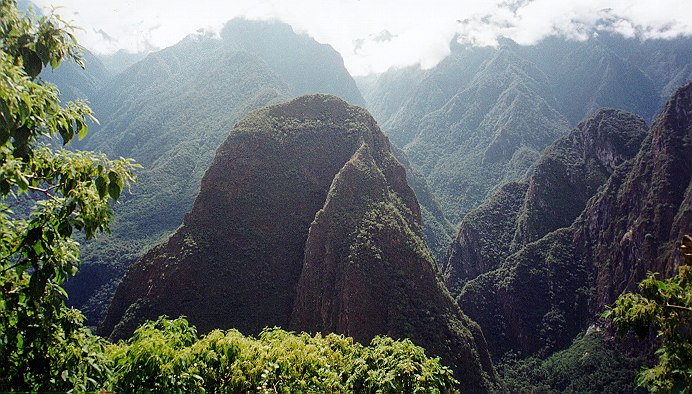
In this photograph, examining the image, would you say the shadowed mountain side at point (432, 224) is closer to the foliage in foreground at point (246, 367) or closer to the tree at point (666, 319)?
the foliage in foreground at point (246, 367)

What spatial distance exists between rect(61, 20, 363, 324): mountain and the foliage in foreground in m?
54.2

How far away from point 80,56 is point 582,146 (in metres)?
119

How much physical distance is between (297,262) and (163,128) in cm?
10152

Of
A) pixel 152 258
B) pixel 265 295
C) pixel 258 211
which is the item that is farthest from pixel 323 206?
pixel 152 258

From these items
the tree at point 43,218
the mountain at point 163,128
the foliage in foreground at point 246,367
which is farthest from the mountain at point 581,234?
the tree at point 43,218

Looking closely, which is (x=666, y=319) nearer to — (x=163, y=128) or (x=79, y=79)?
(x=163, y=128)

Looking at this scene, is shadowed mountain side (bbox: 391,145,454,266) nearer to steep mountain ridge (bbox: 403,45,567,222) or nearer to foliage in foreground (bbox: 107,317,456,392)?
steep mountain ridge (bbox: 403,45,567,222)

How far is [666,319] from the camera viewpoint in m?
6.74

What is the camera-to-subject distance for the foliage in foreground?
21.0 feet

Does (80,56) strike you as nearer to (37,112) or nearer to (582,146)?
(37,112)

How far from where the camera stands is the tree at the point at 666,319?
650 cm

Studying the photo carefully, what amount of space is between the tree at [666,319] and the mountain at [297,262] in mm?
34704

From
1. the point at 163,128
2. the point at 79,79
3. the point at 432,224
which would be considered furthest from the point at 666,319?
the point at 79,79

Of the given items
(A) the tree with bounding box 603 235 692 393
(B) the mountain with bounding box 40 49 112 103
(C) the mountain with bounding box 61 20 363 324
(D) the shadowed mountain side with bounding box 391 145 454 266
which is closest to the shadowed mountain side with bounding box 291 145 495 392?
(C) the mountain with bounding box 61 20 363 324
